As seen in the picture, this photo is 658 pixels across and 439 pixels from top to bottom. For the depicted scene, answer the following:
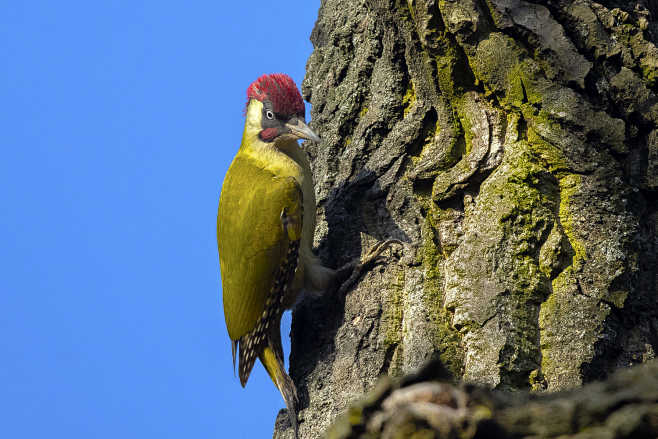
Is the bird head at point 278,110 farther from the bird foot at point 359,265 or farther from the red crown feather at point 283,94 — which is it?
the bird foot at point 359,265

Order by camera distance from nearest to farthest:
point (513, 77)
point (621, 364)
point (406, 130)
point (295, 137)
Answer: point (621, 364)
point (513, 77)
point (406, 130)
point (295, 137)

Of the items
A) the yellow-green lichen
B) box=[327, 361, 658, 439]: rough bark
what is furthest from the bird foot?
box=[327, 361, 658, 439]: rough bark

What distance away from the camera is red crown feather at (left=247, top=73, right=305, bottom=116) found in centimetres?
314

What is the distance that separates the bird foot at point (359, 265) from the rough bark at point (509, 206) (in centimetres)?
3

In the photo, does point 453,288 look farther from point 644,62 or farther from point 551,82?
point 644,62

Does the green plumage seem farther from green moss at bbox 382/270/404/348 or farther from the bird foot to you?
green moss at bbox 382/270/404/348

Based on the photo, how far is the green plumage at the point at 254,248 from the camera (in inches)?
110

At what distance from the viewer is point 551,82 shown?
223 cm

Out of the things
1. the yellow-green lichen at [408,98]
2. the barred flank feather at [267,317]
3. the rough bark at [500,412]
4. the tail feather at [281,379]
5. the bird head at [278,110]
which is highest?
the bird head at [278,110]

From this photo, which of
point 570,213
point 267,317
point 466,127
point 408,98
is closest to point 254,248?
point 267,317

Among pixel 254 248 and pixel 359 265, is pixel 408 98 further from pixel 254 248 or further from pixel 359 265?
pixel 254 248

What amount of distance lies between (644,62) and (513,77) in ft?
1.33

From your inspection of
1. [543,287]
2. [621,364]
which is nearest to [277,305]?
[543,287]

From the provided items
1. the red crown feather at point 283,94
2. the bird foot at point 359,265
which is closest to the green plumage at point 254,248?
the bird foot at point 359,265
